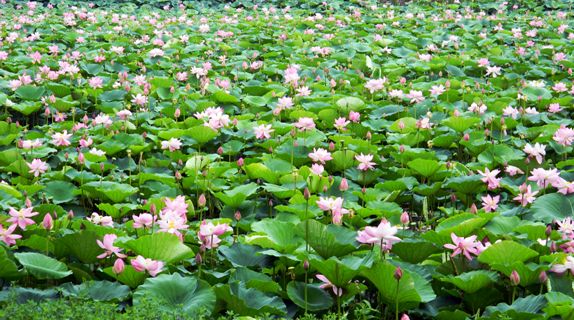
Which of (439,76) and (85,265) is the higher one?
(85,265)

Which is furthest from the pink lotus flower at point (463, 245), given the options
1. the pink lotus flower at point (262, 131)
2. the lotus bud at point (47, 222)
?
the pink lotus flower at point (262, 131)

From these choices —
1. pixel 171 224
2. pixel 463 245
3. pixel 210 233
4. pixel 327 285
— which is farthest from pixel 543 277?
pixel 171 224

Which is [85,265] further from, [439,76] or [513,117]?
[439,76]

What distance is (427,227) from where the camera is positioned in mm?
2816

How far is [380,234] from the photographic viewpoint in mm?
2045

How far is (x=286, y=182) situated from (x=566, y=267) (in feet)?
4.16

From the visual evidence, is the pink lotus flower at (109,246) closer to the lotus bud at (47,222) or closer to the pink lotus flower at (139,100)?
the lotus bud at (47,222)

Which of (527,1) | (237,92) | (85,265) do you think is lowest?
(527,1)

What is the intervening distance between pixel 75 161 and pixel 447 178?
1.74 m

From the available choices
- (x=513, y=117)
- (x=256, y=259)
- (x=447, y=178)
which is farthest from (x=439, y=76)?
(x=256, y=259)

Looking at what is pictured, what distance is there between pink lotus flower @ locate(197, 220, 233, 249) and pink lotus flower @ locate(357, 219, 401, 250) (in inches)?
17.4

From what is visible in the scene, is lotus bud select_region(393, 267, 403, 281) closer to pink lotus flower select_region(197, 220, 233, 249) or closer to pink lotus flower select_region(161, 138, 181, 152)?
pink lotus flower select_region(197, 220, 233, 249)

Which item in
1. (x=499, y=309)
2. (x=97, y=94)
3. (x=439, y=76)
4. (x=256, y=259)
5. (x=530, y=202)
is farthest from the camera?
(x=439, y=76)

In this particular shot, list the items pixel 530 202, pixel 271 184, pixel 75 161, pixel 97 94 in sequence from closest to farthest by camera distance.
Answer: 1. pixel 530 202
2. pixel 271 184
3. pixel 75 161
4. pixel 97 94
